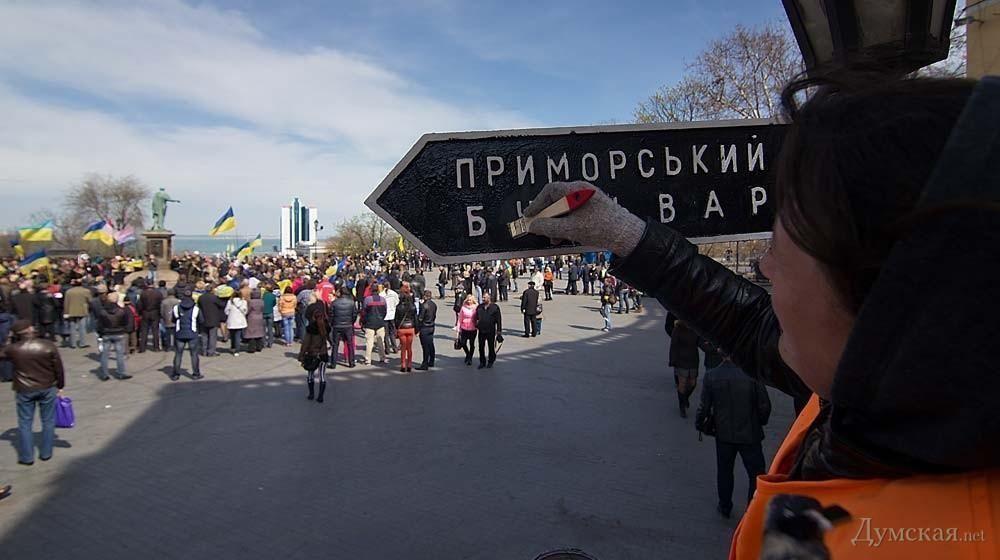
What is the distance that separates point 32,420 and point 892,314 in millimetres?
8894

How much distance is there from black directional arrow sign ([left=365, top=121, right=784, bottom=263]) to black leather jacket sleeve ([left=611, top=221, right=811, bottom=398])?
0.34 m

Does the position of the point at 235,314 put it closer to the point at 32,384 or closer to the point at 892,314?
the point at 32,384

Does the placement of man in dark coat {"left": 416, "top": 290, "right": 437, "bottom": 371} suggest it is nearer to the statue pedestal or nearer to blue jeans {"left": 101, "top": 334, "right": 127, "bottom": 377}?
blue jeans {"left": 101, "top": 334, "right": 127, "bottom": 377}

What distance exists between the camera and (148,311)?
13.7 m

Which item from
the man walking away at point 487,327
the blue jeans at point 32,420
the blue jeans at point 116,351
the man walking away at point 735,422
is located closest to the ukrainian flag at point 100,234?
the blue jeans at point 116,351

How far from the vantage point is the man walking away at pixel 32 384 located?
22.3 feet

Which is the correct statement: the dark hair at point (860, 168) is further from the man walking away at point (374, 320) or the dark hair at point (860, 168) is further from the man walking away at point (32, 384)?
the man walking away at point (374, 320)

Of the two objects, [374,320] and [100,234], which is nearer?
[374,320]

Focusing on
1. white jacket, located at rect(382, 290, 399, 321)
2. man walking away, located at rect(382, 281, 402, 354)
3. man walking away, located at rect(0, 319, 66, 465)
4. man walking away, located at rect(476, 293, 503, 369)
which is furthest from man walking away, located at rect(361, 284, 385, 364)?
man walking away, located at rect(0, 319, 66, 465)

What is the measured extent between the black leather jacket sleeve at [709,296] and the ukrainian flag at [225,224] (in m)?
25.7

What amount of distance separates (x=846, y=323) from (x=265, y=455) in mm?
7508

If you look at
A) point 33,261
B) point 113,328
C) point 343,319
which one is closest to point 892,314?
point 343,319

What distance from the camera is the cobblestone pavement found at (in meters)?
5.02

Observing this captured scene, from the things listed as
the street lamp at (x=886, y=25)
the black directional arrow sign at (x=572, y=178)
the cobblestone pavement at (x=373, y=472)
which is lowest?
the cobblestone pavement at (x=373, y=472)
